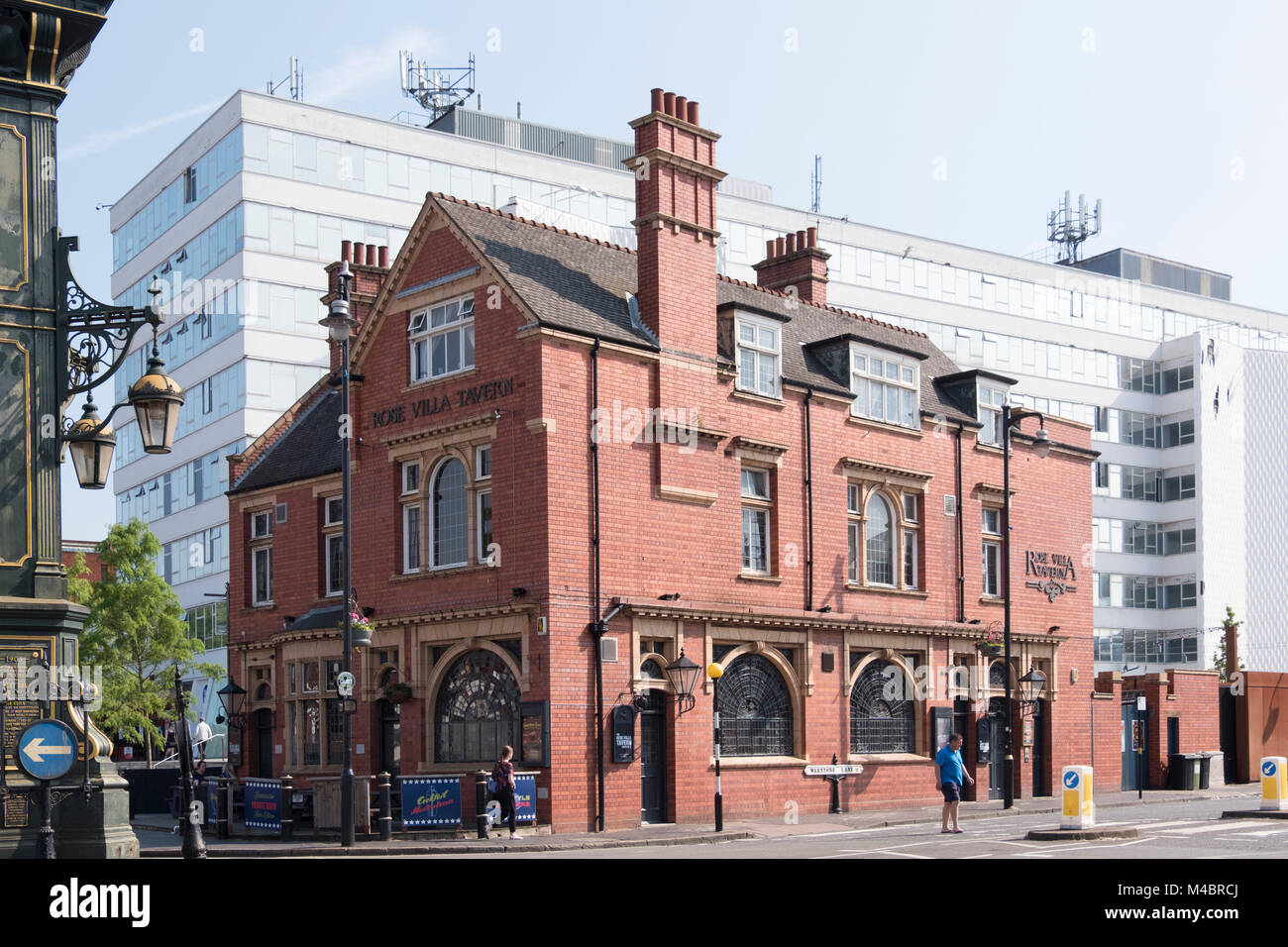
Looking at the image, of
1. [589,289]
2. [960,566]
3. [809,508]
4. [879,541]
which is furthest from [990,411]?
[589,289]

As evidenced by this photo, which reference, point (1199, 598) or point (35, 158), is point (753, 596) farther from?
point (1199, 598)

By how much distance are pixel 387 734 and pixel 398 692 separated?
1.90 m

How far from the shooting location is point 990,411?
37.8m

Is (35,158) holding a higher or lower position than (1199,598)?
higher

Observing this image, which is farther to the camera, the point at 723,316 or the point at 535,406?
the point at 723,316

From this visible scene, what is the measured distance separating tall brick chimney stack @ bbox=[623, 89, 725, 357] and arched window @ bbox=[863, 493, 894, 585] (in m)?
6.30

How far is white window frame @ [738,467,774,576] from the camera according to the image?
30625 millimetres

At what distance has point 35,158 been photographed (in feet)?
40.3

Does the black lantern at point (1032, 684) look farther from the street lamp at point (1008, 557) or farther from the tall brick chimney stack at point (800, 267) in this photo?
the tall brick chimney stack at point (800, 267)

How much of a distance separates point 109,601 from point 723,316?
77.4 ft
